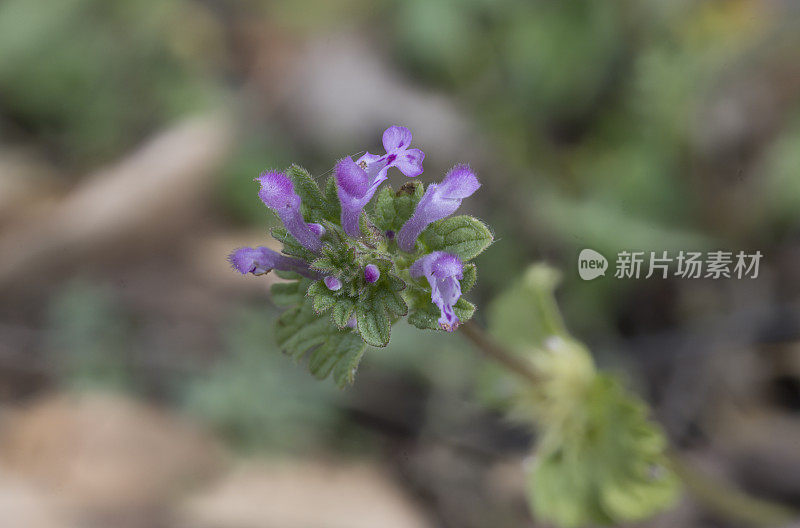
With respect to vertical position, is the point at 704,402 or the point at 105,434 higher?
the point at 704,402

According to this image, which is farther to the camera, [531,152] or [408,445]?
[531,152]

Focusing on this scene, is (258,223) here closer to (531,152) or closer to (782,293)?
(531,152)

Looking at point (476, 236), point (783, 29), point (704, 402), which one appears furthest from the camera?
point (783, 29)

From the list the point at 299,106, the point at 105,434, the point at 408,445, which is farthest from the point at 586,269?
the point at 105,434

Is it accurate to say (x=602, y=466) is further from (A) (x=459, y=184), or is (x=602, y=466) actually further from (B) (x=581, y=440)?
(A) (x=459, y=184)

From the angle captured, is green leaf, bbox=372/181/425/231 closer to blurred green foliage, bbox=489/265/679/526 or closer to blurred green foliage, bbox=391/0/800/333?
blurred green foliage, bbox=489/265/679/526

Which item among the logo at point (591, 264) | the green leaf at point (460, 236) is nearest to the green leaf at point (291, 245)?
the green leaf at point (460, 236)
